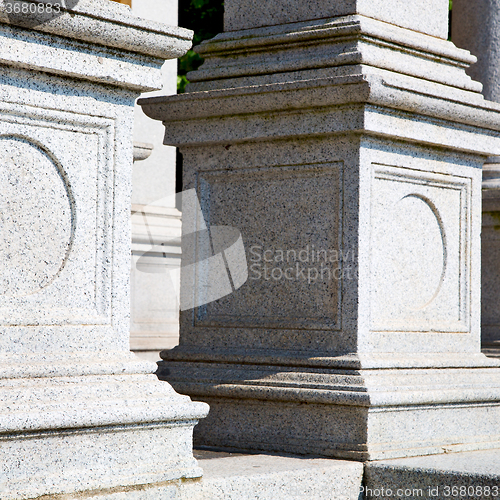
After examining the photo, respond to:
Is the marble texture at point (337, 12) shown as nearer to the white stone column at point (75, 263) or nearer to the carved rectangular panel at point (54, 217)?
the white stone column at point (75, 263)

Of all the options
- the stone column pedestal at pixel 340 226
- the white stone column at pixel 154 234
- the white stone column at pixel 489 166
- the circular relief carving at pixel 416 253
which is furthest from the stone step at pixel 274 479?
the white stone column at pixel 154 234

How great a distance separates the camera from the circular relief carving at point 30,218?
17.1 feet

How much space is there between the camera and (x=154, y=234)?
533 inches

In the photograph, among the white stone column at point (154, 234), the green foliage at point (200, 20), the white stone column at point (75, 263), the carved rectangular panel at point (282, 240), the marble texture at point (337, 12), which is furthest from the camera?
the green foliage at point (200, 20)

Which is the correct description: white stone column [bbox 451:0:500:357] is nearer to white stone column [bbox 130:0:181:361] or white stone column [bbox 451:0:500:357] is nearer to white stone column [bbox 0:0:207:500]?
white stone column [bbox 130:0:181:361]

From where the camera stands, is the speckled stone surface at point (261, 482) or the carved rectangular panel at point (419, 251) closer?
the speckled stone surface at point (261, 482)

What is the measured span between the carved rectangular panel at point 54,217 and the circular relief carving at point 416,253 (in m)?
2.65

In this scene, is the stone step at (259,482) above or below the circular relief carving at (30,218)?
below

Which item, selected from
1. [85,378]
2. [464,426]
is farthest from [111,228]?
[464,426]

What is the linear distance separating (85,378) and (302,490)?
1.80 m

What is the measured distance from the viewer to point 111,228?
5.65 meters

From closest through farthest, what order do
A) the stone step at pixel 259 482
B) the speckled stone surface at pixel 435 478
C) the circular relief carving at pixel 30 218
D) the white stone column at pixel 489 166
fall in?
the circular relief carving at pixel 30 218
the stone step at pixel 259 482
the speckled stone surface at pixel 435 478
the white stone column at pixel 489 166

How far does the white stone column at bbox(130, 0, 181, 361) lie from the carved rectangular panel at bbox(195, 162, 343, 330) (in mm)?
5558

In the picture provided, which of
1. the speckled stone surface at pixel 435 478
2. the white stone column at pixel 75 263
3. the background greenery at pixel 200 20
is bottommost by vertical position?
the speckled stone surface at pixel 435 478
